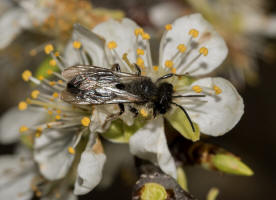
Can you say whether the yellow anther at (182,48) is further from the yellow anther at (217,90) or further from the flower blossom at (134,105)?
the yellow anther at (217,90)

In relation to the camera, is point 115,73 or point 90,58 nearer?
point 115,73

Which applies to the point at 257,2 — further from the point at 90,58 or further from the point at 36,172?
the point at 36,172

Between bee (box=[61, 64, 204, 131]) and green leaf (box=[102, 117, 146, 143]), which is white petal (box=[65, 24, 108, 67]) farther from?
green leaf (box=[102, 117, 146, 143])

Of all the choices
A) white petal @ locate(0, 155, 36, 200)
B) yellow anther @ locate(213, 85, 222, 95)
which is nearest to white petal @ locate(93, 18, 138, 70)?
yellow anther @ locate(213, 85, 222, 95)

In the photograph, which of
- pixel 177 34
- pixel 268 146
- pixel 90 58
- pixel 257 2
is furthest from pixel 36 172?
pixel 268 146

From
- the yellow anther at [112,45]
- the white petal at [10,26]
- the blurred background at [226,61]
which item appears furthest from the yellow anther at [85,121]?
the white petal at [10,26]

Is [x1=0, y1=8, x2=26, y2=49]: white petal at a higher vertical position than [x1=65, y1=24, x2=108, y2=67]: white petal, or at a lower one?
higher

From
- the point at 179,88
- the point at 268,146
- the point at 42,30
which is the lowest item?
the point at 268,146
